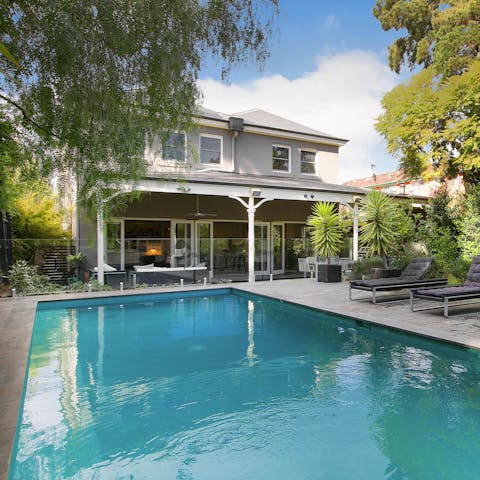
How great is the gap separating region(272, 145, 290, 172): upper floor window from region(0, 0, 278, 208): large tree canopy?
13.4 meters

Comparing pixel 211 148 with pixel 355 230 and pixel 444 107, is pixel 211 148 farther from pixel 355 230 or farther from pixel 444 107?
pixel 444 107

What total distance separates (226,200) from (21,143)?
12206 millimetres

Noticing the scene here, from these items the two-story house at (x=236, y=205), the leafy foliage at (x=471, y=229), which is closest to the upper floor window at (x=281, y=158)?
the two-story house at (x=236, y=205)

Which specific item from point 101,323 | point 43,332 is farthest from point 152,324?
point 43,332

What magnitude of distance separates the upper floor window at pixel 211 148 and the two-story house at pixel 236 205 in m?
0.04

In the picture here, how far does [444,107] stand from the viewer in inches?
492

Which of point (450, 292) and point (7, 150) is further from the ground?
point (7, 150)

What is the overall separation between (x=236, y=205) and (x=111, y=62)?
12.9m

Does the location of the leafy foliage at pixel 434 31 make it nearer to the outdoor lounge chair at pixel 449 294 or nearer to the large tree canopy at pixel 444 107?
the large tree canopy at pixel 444 107

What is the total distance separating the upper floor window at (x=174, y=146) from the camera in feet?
13.8

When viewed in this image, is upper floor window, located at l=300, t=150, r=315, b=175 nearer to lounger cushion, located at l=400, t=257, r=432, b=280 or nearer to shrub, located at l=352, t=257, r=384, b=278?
shrub, located at l=352, t=257, r=384, b=278

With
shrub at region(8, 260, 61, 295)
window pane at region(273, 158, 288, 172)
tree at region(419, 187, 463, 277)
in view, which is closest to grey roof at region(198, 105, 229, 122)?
window pane at region(273, 158, 288, 172)

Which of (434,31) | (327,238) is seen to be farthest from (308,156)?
(434,31)

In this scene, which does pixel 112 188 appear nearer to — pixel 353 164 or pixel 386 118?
pixel 386 118
